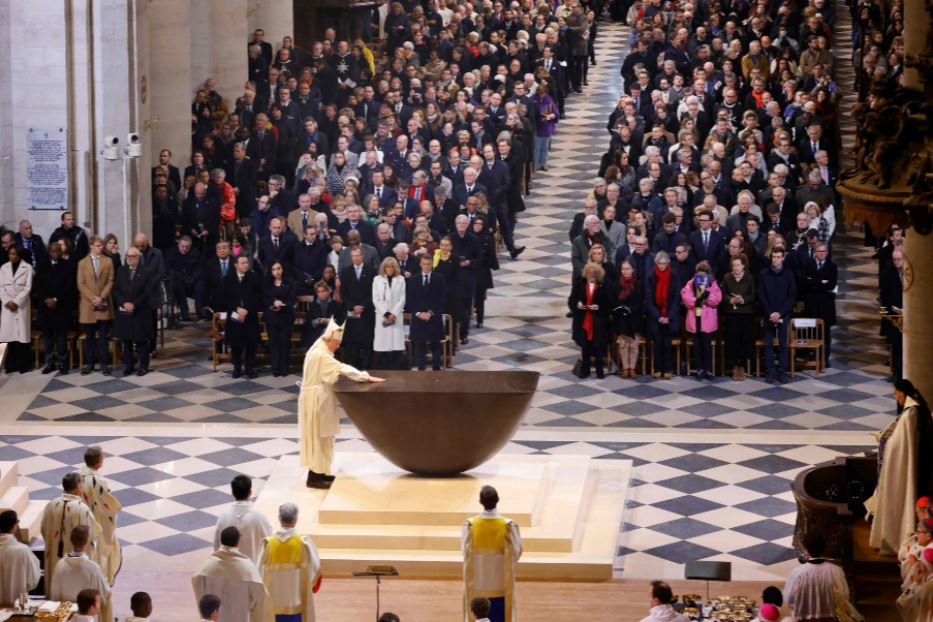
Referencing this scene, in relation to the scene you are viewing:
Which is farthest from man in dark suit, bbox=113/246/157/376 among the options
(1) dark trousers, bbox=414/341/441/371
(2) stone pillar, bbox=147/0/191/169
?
(2) stone pillar, bbox=147/0/191/169

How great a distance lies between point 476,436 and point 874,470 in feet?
11.3

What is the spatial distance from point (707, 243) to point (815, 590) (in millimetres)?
9137

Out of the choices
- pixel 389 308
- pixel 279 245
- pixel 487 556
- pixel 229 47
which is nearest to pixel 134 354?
pixel 279 245

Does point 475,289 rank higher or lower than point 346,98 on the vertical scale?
lower

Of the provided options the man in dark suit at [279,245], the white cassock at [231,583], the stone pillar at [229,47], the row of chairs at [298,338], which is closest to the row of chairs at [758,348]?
the row of chairs at [298,338]

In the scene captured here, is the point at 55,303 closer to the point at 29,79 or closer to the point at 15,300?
the point at 15,300

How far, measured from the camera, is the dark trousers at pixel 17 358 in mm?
22328

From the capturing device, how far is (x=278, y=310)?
71.6ft

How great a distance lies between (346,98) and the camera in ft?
97.5

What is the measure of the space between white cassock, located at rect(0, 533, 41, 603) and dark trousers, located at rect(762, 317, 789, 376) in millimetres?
10188

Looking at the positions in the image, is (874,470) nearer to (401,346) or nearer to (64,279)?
(401,346)

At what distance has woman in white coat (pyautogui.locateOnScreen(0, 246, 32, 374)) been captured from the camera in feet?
72.1

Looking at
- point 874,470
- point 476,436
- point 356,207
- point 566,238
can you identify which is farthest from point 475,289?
point 874,470

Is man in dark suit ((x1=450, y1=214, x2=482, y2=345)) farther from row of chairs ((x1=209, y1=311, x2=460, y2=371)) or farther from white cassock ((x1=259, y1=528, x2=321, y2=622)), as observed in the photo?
white cassock ((x1=259, y1=528, x2=321, y2=622))
